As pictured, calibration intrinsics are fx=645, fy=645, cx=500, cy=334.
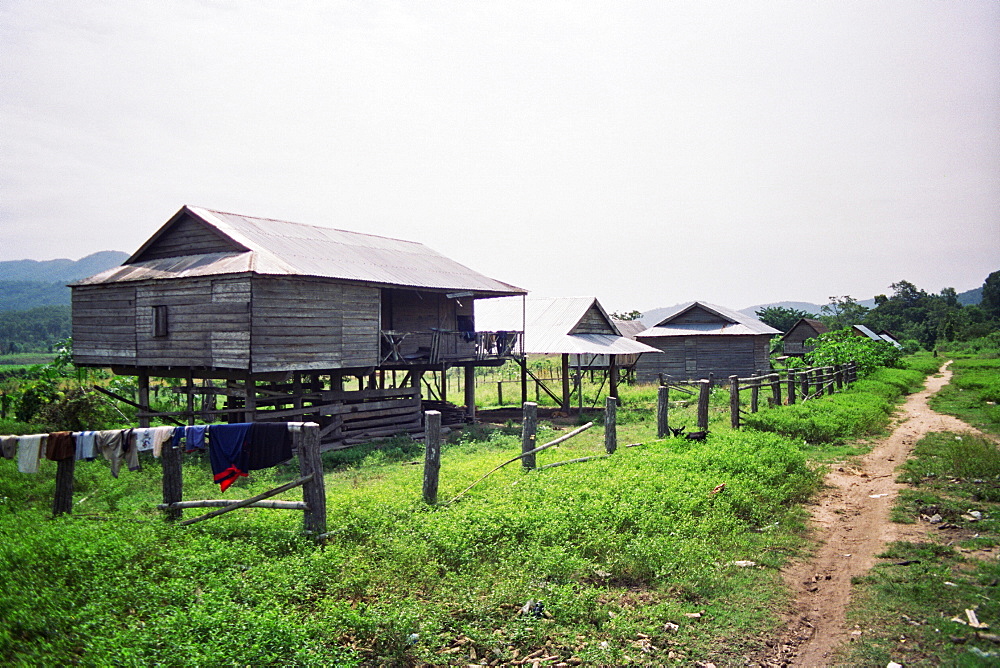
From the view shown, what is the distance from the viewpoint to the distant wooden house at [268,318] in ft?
55.5

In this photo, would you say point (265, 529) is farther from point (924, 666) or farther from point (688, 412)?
point (688, 412)

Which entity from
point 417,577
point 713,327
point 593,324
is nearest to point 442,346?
point 593,324

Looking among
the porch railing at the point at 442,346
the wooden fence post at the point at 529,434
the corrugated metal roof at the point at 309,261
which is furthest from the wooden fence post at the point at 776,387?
the porch railing at the point at 442,346

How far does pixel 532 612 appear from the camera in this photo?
6.46 meters

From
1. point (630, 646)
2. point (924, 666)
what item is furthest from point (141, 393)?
point (924, 666)

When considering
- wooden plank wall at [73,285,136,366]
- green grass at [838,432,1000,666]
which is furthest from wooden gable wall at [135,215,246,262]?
green grass at [838,432,1000,666]

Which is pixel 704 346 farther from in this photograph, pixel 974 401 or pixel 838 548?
pixel 838 548

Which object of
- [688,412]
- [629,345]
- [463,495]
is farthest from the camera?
[629,345]

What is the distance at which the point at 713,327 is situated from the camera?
39750 millimetres

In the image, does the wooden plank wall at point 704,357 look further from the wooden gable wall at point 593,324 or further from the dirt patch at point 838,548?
the dirt patch at point 838,548

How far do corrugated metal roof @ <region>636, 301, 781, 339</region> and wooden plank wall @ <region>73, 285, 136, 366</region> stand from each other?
28.3 metres

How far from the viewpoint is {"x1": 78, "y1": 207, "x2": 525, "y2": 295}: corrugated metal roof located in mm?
17609

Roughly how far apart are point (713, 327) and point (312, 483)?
35451 mm

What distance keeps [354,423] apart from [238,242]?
649 cm
